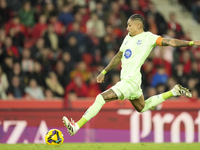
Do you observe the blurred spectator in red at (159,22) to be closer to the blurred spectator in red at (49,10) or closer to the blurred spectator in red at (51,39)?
the blurred spectator in red at (49,10)

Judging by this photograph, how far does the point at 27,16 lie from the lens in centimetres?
1391

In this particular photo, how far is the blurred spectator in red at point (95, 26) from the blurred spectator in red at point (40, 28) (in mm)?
1410

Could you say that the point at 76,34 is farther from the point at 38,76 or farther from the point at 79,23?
the point at 38,76

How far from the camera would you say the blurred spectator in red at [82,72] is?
12612 millimetres

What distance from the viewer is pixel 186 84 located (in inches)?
505

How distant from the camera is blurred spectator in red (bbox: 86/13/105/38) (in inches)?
553

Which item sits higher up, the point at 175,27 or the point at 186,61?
the point at 175,27

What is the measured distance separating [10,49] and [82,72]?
2.14 metres

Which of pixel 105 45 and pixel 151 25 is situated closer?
pixel 105 45

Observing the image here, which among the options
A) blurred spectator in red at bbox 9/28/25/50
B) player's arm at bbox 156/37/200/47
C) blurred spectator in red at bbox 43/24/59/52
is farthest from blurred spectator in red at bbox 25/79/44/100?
player's arm at bbox 156/37/200/47

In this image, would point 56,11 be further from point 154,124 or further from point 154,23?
point 154,124

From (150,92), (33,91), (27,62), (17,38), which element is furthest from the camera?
(17,38)

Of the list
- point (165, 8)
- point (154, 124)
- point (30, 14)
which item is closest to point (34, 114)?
point (154, 124)

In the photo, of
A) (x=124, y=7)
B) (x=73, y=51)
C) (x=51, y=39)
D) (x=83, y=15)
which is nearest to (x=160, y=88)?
(x=73, y=51)
